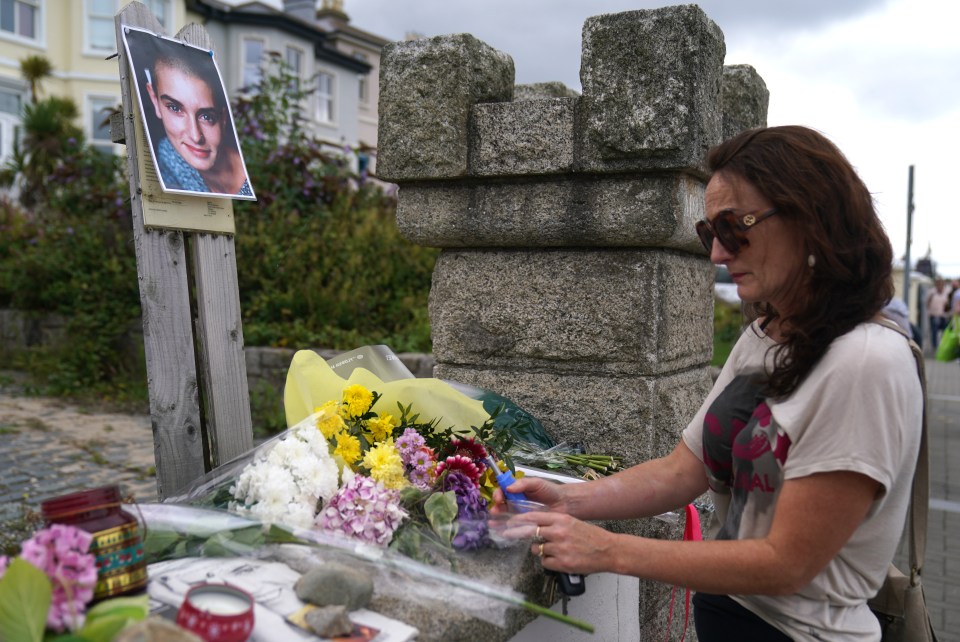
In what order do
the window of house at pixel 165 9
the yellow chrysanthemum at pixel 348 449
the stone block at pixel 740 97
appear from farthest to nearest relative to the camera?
the window of house at pixel 165 9
the stone block at pixel 740 97
the yellow chrysanthemum at pixel 348 449

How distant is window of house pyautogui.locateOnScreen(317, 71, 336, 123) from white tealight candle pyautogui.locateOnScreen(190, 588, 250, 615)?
26.5m

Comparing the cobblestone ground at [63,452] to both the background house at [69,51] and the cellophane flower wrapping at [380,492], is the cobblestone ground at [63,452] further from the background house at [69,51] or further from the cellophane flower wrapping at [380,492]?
the background house at [69,51]

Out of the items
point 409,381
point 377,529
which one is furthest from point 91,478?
point 377,529

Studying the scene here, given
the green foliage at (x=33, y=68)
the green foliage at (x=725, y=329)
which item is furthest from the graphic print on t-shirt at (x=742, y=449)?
the green foliage at (x=33, y=68)

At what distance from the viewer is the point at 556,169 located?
8.69 ft

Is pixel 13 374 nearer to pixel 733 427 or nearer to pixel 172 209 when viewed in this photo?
pixel 172 209

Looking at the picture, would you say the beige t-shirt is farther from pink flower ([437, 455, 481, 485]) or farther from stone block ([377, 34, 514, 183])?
stone block ([377, 34, 514, 183])

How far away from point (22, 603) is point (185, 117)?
1483mm

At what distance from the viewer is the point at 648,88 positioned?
2.51m

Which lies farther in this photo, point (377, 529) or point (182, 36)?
point (182, 36)

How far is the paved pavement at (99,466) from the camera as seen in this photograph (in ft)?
15.7

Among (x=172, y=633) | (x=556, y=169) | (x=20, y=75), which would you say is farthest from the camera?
(x=20, y=75)

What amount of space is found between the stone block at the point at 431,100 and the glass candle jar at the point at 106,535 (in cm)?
166

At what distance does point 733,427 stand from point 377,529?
0.79 m
